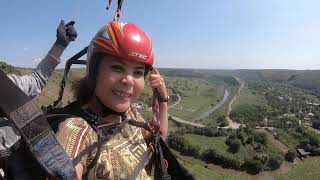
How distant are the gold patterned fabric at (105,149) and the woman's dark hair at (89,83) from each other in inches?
14.8

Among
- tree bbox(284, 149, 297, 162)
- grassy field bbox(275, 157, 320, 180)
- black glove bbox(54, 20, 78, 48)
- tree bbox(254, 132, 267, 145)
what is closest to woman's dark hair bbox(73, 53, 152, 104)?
black glove bbox(54, 20, 78, 48)

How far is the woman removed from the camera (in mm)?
2682

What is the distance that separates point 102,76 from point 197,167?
62487mm

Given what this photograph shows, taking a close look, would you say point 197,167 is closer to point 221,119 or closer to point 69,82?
point 221,119

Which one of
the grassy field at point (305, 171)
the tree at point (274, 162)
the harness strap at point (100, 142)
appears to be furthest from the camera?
the tree at point (274, 162)

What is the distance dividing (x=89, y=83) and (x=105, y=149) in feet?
2.08

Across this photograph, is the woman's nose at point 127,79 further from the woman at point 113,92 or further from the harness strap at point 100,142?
the harness strap at point 100,142

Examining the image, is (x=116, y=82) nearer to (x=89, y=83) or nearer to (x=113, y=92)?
(x=113, y=92)

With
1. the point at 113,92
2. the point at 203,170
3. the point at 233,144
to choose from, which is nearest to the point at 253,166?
the point at 233,144

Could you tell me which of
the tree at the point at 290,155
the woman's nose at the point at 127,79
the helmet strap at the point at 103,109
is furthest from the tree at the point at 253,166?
the woman's nose at the point at 127,79

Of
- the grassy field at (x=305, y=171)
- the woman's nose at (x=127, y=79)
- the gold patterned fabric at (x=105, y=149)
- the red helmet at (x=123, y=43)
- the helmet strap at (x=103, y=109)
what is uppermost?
the red helmet at (x=123, y=43)

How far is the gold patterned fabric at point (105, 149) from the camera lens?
99.3 inches

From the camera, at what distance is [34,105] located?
72.6 inches

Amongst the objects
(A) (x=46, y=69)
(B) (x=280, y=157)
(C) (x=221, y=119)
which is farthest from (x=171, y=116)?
(A) (x=46, y=69)
